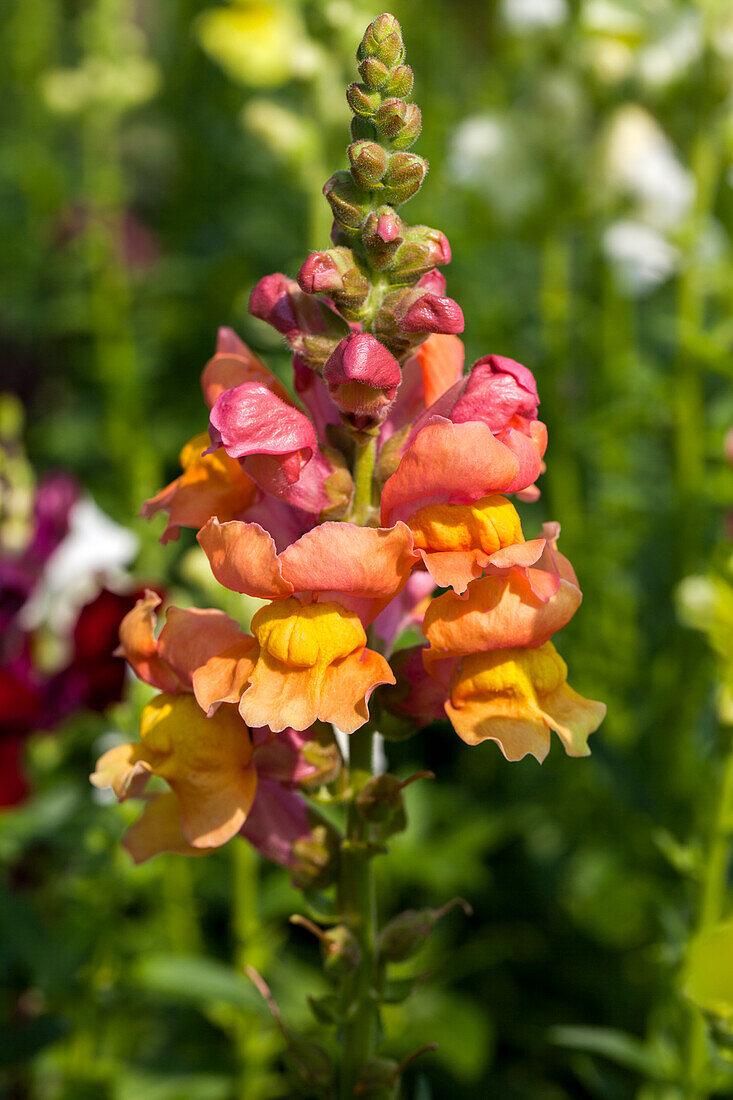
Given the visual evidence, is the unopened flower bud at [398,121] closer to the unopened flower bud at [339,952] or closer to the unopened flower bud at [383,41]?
the unopened flower bud at [383,41]

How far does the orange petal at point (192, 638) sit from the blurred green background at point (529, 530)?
0.57 m

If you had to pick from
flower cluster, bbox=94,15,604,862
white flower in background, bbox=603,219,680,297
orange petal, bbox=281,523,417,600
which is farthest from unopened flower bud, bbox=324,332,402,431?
white flower in background, bbox=603,219,680,297

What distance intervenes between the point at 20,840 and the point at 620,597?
1.31m

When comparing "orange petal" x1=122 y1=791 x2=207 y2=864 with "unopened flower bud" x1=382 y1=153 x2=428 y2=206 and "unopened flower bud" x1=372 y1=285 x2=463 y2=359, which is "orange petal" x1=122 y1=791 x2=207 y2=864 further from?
"unopened flower bud" x1=382 y1=153 x2=428 y2=206

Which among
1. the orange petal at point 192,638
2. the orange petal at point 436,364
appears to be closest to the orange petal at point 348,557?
the orange petal at point 192,638

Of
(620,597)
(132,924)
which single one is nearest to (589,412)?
(620,597)

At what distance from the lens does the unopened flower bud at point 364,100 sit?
2.73ft

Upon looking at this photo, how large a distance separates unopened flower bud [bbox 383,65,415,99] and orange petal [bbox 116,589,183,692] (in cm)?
46

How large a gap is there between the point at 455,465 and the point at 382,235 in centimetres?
19

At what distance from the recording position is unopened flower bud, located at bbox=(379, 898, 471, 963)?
936mm

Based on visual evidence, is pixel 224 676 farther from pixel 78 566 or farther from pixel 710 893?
pixel 78 566

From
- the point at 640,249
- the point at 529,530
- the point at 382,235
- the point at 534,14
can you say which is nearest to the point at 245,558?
the point at 382,235

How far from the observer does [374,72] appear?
0.83m

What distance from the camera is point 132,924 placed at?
1878 millimetres
